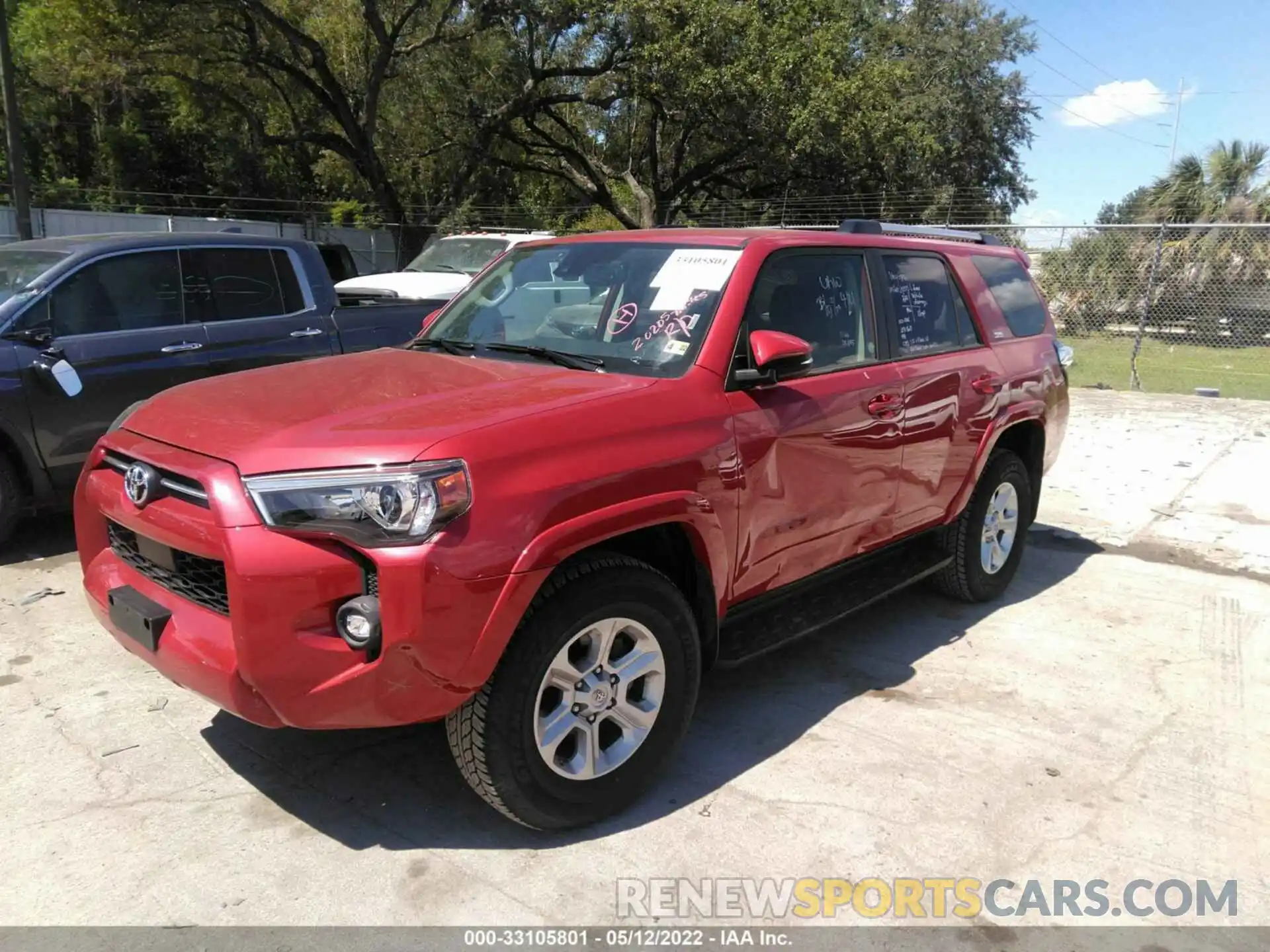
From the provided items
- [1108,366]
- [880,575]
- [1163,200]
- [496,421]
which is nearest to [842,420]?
[880,575]

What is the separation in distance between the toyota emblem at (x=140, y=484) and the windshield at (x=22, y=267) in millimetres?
3405

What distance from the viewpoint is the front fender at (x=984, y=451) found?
481 centimetres

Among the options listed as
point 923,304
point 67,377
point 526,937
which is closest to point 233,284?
point 67,377

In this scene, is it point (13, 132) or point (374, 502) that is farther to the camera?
point (13, 132)

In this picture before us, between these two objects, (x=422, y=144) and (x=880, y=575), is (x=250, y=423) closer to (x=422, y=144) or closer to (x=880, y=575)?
(x=880, y=575)

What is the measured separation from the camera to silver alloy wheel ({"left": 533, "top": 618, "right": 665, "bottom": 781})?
289cm

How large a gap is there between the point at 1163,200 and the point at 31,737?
27584 millimetres

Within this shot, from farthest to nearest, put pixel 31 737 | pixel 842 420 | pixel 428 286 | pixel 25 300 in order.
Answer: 1. pixel 428 286
2. pixel 25 300
3. pixel 842 420
4. pixel 31 737

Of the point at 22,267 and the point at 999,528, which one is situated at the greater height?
the point at 22,267

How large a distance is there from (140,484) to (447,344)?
4.65 ft

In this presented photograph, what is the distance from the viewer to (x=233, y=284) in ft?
21.1

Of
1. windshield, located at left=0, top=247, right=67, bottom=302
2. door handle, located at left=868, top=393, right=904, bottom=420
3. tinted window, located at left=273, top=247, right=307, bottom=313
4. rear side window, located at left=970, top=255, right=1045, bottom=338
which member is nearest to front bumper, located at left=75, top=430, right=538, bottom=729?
door handle, located at left=868, top=393, right=904, bottom=420

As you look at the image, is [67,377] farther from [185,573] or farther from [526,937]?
[526,937]

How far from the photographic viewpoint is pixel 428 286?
11.5 m
